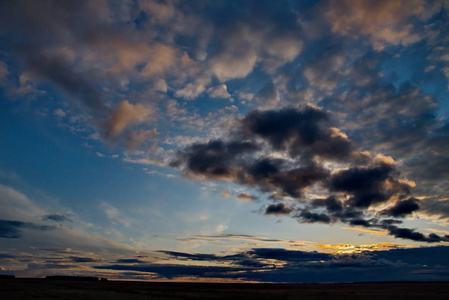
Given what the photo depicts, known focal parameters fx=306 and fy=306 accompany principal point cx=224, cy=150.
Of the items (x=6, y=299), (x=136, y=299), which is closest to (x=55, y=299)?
(x=6, y=299)

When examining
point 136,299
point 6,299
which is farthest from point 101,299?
point 6,299

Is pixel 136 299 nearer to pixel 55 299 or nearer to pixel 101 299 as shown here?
pixel 101 299

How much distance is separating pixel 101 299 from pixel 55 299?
1197 centimetres

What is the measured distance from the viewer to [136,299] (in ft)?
259

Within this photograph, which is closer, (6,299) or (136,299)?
(6,299)

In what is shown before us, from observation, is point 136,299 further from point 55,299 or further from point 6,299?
point 6,299

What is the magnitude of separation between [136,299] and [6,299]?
2828 cm

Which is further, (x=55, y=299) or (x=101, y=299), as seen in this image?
(x=101, y=299)

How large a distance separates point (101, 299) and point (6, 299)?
1974 centimetres

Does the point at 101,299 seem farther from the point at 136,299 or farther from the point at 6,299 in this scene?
the point at 6,299

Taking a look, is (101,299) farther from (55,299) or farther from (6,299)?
(6,299)

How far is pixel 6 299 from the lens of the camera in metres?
64.4

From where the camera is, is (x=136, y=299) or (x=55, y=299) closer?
(x=55, y=299)

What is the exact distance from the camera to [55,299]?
6606cm
